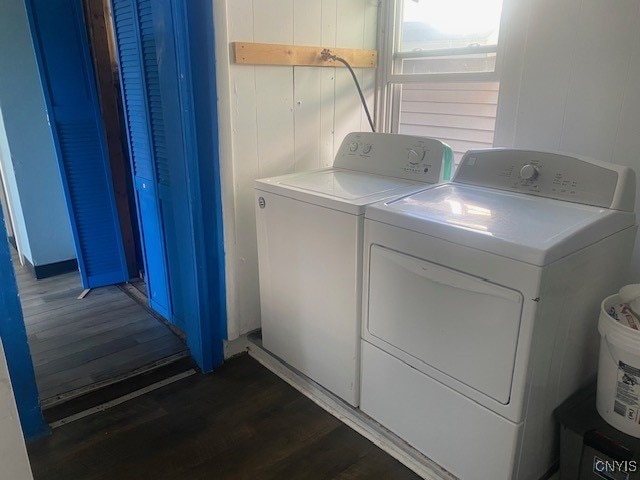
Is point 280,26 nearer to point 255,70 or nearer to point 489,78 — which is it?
point 255,70

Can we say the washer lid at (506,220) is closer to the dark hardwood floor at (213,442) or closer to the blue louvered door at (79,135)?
the dark hardwood floor at (213,442)

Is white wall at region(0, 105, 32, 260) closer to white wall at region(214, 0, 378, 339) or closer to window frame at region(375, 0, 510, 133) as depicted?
white wall at region(214, 0, 378, 339)

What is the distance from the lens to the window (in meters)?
2.19

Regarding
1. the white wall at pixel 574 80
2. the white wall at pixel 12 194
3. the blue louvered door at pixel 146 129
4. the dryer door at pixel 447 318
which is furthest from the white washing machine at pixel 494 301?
the white wall at pixel 12 194

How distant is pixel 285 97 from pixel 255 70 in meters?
0.20

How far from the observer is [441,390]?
152cm

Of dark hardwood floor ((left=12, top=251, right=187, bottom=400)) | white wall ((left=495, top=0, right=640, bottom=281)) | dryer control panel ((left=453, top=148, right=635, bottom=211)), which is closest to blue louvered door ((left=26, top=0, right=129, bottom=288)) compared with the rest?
dark hardwood floor ((left=12, top=251, right=187, bottom=400))

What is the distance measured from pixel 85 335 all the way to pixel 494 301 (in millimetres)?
2181

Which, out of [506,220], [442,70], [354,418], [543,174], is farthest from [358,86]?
[354,418]

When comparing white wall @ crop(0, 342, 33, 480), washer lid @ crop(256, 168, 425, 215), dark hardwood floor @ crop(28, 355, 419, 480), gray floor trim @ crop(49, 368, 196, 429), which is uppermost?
washer lid @ crop(256, 168, 425, 215)

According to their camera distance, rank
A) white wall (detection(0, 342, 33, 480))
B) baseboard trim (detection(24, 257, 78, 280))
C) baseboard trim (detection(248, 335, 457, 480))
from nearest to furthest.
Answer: white wall (detection(0, 342, 33, 480))
baseboard trim (detection(248, 335, 457, 480))
baseboard trim (detection(24, 257, 78, 280))

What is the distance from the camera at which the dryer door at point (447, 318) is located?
1310mm

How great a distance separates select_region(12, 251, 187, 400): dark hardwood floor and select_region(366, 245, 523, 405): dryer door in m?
1.29

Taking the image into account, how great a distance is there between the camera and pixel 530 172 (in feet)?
5.46
